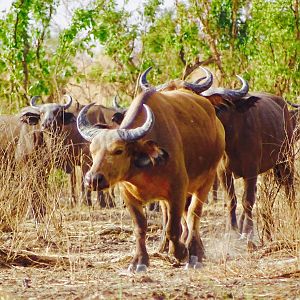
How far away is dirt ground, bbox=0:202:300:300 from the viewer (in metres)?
8.24

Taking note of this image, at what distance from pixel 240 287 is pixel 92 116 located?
11.7 metres

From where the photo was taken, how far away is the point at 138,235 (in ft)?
34.5

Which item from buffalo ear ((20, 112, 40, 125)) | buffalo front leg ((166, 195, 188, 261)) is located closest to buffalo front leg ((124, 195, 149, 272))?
buffalo front leg ((166, 195, 188, 261))

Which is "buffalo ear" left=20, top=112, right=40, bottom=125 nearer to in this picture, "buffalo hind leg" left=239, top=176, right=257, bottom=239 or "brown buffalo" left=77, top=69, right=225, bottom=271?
"buffalo hind leg" left=239, top=176, right=257, bottom=239

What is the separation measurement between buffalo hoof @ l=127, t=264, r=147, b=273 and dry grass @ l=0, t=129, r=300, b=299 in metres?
0.11

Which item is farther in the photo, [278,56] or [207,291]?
[278,56]

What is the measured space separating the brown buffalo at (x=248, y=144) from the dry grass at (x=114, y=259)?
21.7 inches

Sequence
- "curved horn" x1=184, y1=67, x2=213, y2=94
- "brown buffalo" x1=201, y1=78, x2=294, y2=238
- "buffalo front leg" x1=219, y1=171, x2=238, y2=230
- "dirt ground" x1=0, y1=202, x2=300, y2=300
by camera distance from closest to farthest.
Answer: "dirt ground" x1=0, y1=202, x2=300, y2=300
"curved horn" x1=184, y1=67, x2=213, y2=94
"brown buffalo" x1=201, y1=78, x2=294, y2=238
"buffalo front leg" x1=219, y1=171, x2=238, y2=230

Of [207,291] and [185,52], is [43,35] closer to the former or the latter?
[185,52]

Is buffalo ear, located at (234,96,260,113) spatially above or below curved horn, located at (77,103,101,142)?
above

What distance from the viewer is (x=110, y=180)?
32.0 feet

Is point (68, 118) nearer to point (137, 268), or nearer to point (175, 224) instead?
point (175, 224)

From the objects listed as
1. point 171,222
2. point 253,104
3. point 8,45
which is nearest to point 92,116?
point 8,45

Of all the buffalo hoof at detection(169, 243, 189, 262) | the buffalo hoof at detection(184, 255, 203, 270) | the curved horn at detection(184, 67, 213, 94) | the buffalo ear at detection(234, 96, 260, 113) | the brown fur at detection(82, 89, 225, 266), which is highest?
the curved horn at detection(184, 67, 213, 94)
